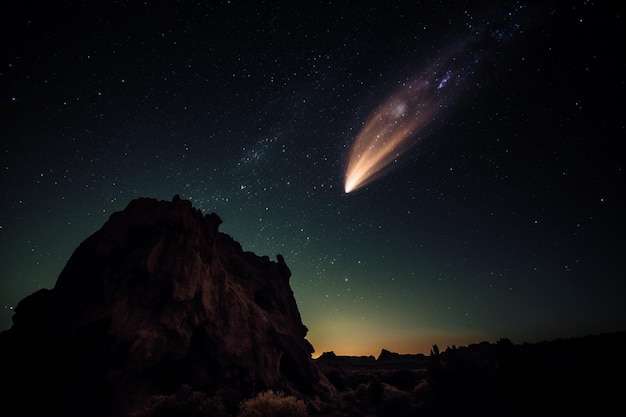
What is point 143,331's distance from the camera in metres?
15.7

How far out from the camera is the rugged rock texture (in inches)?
561

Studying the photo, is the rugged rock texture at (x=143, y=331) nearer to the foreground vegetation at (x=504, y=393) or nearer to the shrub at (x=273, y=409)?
the foreground vegetation at (x=504, y=393)

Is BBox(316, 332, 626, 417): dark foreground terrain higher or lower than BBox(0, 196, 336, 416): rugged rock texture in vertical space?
lower

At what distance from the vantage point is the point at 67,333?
15398 millimetres

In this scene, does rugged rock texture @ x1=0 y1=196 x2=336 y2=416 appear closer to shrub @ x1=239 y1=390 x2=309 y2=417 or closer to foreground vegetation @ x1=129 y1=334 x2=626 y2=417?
foreground vegetation @ x1=129 y1=334 x2=626 y2=417

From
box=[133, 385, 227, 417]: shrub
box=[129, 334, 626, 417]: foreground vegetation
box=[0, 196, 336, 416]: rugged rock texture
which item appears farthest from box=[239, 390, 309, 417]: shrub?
box=[0, 196, 336, 416]: rugged rock texture

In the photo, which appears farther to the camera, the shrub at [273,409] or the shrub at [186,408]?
the shrub at [186,408]

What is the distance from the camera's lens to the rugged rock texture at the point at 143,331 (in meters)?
14.2

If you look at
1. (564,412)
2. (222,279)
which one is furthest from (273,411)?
(222,279)

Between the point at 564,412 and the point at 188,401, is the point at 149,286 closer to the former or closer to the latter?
the point at 188,401

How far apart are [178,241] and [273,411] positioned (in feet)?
46.1

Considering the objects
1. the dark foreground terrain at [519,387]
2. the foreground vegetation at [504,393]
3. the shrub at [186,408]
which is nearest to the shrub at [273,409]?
the foreground vegetation at [504,393]

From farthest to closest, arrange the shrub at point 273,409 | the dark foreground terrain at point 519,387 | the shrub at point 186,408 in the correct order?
the shrub at point 186,408 → the shrub at point 273,409 → the dark foreground terrain at point 519,387

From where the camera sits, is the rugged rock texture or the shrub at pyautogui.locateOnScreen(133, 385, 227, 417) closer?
the shrub at pyautogui.locateOnScreen(133, 385, 227, 417)
